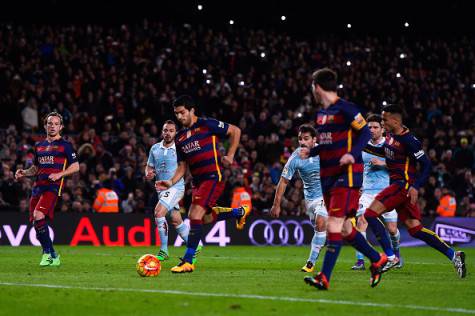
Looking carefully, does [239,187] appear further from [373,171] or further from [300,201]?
[373,171]

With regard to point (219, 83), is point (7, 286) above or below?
below

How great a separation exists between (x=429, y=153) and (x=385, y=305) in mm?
21644

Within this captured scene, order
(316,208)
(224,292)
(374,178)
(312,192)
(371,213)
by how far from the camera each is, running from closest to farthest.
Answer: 1. (224,292)
2. (371,213)
3. (316,208)
4. (312,192)
5. (374,178)

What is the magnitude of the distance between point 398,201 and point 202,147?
3.01 metres

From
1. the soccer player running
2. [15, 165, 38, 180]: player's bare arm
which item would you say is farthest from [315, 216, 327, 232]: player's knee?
[15, 165, 38, 180]: player's bare arm

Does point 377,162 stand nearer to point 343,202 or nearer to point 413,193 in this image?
point 413,193

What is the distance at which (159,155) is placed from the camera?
61.1 feet

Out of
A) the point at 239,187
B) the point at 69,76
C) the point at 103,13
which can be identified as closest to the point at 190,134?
the point at 239,187

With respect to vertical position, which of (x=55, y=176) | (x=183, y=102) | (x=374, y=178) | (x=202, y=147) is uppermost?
(x=183, y=102)

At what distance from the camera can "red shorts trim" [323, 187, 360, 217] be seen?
36.6 ft

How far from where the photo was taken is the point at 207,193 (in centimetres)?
1375

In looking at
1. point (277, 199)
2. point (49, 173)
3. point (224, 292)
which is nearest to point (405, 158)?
point (277, 199)

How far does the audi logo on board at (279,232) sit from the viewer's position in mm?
26781

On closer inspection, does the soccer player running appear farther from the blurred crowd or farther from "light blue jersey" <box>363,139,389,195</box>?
the blurred crowd
